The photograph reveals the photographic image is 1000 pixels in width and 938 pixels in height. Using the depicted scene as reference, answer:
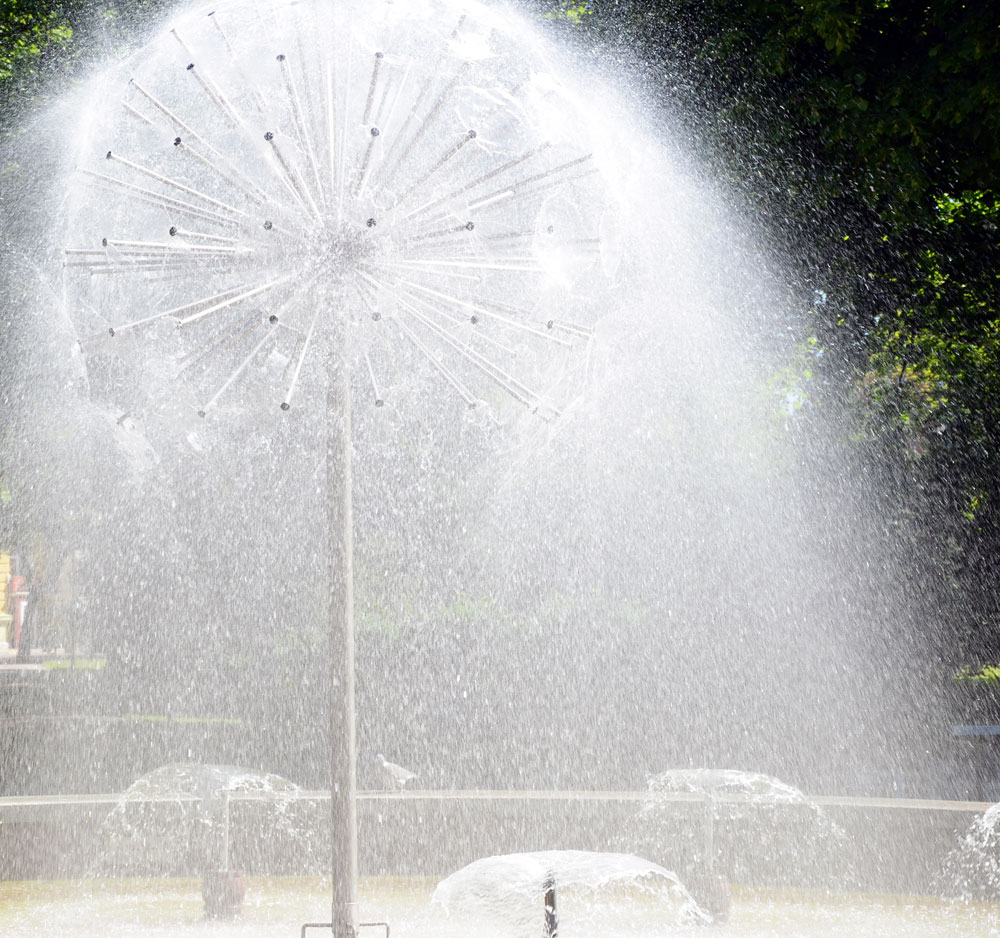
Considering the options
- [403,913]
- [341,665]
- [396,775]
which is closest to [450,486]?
[396,775]

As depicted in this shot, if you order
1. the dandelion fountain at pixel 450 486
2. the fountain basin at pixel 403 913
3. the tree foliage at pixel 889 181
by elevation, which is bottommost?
the fountain basin at pixel 403 913

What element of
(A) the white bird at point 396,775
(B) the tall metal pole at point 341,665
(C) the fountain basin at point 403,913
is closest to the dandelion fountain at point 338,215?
(B) the tall metal pole at point 341,665

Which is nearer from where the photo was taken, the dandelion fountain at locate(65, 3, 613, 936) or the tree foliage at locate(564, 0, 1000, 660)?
the dandelion fountain at locate(65, 3, 613, 936)

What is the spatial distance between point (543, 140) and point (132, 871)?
239 inches

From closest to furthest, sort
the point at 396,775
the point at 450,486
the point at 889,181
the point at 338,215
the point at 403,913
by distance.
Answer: the point at 338,215 → the point at 403,913 → the point at 889,181 → the point at 396,775 → the point at 450,486

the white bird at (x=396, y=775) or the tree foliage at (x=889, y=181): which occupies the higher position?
the tree foliage at (x=889, y=181)

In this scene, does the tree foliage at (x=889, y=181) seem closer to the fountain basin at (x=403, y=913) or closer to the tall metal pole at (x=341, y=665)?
the fountain basin at (x=403, y=913)

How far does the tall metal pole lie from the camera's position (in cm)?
482

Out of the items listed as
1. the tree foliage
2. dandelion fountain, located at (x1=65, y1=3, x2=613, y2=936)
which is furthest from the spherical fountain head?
the tree foliage

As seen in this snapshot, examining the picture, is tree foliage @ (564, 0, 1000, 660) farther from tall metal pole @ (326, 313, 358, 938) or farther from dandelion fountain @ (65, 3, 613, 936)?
tall metal pole @ (326, 313, 358, 938)

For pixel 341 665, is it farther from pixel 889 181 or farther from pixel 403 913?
pixel 889 181

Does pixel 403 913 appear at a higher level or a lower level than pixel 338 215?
lower

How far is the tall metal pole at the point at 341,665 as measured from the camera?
15.8 feet

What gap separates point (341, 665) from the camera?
483 cm
